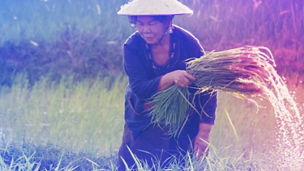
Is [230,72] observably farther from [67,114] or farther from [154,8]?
[67,114]

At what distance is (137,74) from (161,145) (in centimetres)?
38

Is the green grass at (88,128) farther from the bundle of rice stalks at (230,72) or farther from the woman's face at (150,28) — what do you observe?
the woman's face at (150,28)

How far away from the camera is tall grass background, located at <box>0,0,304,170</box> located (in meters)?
2.51

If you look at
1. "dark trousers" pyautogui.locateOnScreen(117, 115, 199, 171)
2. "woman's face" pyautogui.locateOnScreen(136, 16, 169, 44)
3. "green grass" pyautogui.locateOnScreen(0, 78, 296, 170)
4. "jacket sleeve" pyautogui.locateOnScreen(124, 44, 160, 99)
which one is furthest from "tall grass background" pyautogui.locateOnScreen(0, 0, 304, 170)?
"woman's face" pyautogui.locateOnScreen(136, 16, 169, 44)

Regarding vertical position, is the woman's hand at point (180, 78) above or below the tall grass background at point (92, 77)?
above

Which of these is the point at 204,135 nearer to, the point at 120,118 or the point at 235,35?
the point at 120,118

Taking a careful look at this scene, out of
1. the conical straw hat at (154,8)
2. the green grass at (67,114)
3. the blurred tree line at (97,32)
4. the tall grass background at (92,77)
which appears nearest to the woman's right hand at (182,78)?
the conical straw hat at (154,8)

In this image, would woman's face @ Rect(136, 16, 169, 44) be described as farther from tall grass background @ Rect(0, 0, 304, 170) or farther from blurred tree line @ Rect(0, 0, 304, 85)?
blurred tree line @ Rect(0, 0, 304, 85)

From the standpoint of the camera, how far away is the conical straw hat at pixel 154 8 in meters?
1.94

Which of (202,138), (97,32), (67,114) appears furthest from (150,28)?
(97,32)

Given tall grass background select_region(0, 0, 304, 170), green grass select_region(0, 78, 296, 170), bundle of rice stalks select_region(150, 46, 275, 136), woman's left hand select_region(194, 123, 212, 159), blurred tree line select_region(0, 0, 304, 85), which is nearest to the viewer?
bundle of rice stalks select_region(150, 46, 275, 136)

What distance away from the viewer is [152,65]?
212 centimetres

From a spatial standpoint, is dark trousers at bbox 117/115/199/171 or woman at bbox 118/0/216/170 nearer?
woman at bbox 118/0/216/170

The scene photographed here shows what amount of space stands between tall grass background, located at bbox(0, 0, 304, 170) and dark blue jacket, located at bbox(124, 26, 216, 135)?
255 millimetres
